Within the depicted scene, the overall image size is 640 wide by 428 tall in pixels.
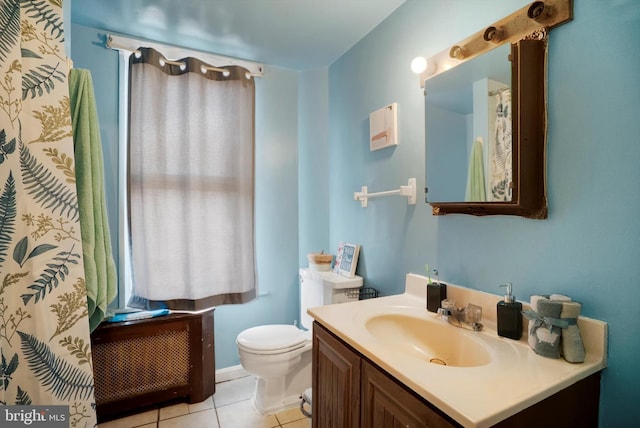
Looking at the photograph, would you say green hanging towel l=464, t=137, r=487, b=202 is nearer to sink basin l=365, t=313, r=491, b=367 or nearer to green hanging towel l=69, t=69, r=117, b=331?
sink basin l=365, t=313, r=491, b=367

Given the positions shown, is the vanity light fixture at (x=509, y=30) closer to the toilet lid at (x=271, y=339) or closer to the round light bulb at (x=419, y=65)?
the round light bulb at (x=419, y=65)

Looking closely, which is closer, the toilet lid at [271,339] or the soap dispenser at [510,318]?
the soap dispenser at [510,318]

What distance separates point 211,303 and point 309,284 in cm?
70

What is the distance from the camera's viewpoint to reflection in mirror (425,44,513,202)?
1067 millimetres

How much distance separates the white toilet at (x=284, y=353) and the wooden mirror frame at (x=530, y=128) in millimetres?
1068

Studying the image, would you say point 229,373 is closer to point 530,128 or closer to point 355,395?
point 355,395

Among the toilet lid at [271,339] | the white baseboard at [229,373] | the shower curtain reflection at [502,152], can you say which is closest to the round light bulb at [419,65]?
the shower curtain reflection at [502,152]

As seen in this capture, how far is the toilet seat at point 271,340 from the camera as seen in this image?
1709 mm

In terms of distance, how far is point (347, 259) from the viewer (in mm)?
1959

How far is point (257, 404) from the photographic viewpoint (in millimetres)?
1856

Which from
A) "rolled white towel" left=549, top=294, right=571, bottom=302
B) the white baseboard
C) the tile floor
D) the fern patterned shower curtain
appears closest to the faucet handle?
"rolled white towel" left=549, top=294, right=571, bottom=302

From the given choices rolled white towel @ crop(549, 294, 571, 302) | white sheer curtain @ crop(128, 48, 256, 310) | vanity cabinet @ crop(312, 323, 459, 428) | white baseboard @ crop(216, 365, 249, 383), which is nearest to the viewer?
vanity cabinet @ crop(312, 323, 459, 428)

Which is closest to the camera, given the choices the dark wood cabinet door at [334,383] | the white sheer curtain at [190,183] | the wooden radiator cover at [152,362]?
the dark wood cabinet door at [334,383]

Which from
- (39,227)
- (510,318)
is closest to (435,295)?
(510,318)
